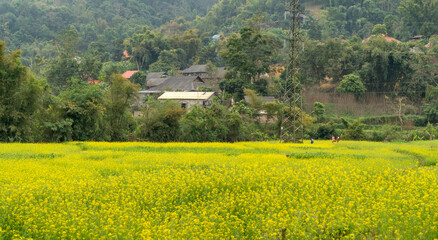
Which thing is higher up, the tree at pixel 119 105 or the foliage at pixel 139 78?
the foliage at pixel 139 78

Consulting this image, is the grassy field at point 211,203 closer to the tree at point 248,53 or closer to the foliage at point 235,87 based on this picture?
the foliage at point 235,87

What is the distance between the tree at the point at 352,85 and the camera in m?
45.3

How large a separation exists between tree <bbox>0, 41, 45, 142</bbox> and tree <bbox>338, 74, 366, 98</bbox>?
33.2m

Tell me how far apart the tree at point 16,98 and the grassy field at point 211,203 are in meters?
9.26

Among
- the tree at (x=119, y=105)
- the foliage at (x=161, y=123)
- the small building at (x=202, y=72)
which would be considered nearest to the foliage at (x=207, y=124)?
the foliage at (x=161, y=123)

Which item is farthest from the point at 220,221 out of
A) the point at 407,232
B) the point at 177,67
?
the point at 177,67

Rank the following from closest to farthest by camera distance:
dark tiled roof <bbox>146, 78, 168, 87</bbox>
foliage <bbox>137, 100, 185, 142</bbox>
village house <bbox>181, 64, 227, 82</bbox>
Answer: foliage <bbox>137, 100, 185, 142</bbox>, dark tiled roof <bbox>146, 78, 168, 87</bbox>, village house <bbox>181, 64, 227, 82</bbox>

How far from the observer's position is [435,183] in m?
10.4

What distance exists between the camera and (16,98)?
73.4ft

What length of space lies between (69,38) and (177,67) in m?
19.9

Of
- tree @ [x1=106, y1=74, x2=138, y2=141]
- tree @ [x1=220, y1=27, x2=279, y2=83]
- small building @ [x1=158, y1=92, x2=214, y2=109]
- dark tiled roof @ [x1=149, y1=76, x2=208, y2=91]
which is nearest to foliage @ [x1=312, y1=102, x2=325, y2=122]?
tree @ [x1=220, y1=27, x2=279, y2=83]

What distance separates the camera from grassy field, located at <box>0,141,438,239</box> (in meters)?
7.18

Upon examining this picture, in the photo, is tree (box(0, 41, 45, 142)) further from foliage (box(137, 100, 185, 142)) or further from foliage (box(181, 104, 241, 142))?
foliage (box(181, 104, 241, 142))

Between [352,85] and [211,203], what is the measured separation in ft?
129
